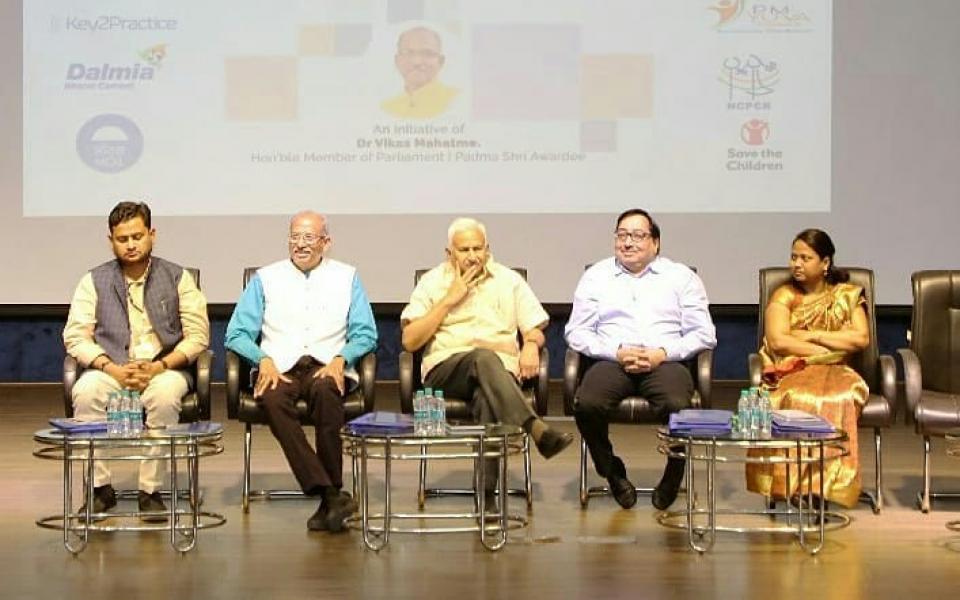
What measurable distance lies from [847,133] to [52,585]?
5026 mm

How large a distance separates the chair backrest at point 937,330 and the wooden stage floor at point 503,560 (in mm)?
437

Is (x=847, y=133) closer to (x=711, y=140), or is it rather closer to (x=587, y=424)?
(x=711, y=140)

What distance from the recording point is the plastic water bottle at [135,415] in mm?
4906

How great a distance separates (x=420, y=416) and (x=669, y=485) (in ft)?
3.60

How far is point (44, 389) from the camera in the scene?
9.02 m

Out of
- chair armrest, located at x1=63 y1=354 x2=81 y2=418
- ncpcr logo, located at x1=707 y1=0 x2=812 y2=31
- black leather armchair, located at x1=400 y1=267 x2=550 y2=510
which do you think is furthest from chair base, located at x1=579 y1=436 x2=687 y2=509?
ncpcr logo, located at x1=707 y1=0 x2=812 y2=31

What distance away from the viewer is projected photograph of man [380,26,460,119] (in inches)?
316

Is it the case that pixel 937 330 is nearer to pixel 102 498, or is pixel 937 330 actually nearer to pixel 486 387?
pixel 486 387

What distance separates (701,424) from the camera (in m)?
4.84

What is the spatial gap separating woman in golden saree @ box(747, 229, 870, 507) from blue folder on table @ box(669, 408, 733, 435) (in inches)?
20.2

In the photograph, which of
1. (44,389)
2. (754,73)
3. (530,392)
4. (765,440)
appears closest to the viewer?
(765,440)

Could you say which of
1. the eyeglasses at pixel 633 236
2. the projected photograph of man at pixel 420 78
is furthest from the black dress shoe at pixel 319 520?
the projected photograph of man at pixel 420 78

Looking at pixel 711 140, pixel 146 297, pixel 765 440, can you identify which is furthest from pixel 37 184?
pixel 765 440

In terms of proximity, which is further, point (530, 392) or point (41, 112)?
point (41, 112)
